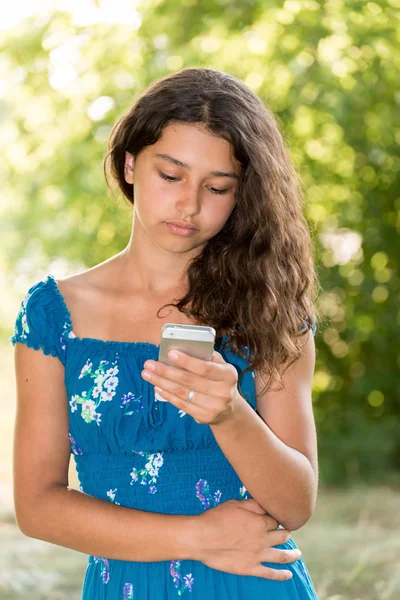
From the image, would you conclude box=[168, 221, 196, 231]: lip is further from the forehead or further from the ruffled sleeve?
the ruffled sleeve

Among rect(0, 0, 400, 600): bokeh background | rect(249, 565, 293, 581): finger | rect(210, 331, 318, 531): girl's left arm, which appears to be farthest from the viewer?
rect(0, 0, 400, 600): bokeh background

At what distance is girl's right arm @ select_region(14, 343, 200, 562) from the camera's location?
4.84ft

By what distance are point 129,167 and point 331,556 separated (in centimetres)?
342

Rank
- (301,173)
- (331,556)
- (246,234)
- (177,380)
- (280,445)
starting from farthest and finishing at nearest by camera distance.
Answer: (301,173) → (331,556) → (246,234) → (280,445) → (177,380)

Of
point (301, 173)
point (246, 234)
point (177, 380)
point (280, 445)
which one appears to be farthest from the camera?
point (301, 173)

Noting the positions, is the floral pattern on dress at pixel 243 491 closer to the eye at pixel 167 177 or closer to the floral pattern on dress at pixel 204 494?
the floral pattern on dress at pixel 204 494

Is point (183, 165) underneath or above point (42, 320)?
above

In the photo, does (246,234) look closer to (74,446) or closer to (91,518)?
(74,446)

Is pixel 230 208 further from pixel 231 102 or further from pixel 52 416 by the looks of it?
pixel 52 416

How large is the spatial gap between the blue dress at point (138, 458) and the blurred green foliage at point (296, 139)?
2629 mm

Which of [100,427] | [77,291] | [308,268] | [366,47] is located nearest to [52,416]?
[100,427]

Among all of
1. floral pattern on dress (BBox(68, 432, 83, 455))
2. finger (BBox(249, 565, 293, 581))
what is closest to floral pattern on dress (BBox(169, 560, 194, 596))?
finger (BBox(249, 565, 293, 581))

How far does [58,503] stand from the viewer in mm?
1509

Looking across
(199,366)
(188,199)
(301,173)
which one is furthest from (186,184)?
(301,173)
